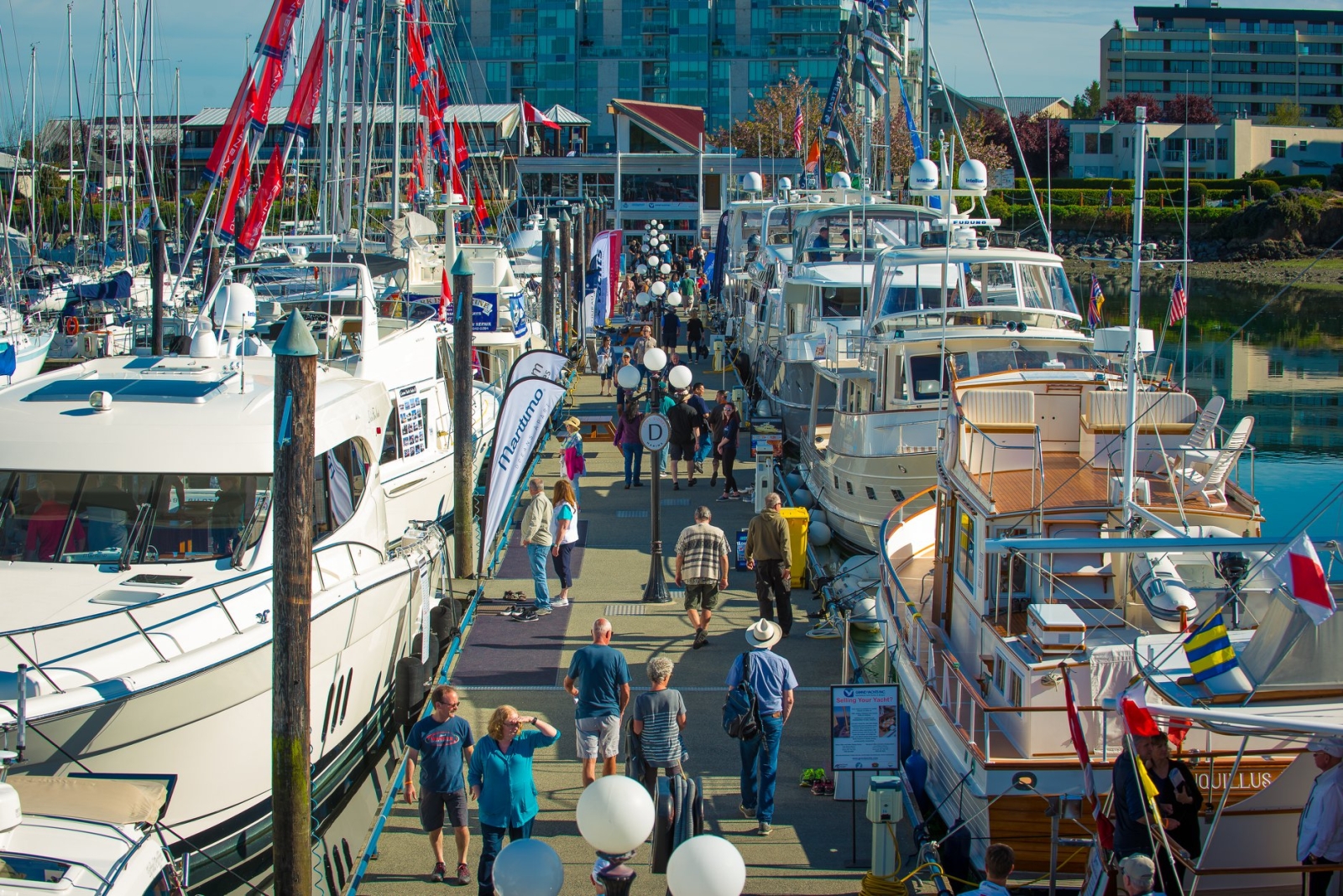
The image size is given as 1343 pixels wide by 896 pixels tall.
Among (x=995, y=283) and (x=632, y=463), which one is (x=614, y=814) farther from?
(x=995, y=283)

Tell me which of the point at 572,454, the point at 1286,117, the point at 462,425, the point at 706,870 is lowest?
the point at 706,870

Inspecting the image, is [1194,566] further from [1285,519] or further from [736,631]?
[1285,519]

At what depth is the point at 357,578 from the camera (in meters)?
10.3

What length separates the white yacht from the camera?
7.90 meters

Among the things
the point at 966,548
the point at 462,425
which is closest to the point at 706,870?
the point at 966,548

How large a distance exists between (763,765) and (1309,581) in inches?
147

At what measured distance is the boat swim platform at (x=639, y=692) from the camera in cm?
850

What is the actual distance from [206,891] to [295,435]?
320cm

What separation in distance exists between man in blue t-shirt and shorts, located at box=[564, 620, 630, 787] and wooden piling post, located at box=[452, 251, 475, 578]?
6732mm

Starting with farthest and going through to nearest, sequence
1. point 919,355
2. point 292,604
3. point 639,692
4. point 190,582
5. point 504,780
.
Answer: point 919,355, point 639,692, point 190,582, point 504,780, point 292,604

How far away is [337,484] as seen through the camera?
37.1 ft

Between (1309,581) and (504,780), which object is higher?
(1309,581)

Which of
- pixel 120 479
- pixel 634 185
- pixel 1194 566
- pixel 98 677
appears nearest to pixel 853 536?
pixel 1194 566

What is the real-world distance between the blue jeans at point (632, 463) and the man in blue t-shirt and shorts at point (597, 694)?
10651 mm
